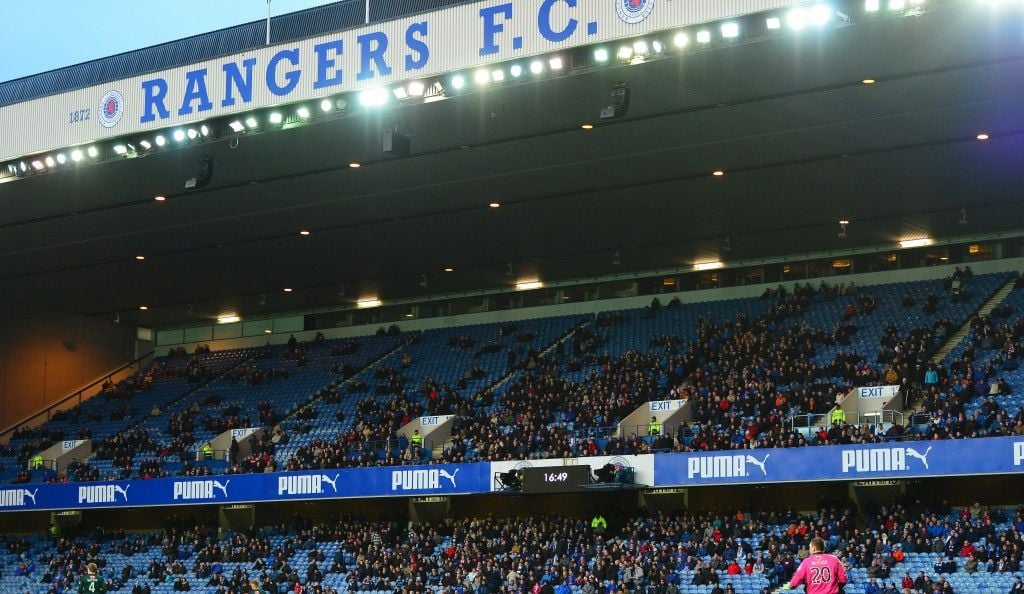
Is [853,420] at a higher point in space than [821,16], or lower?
lower

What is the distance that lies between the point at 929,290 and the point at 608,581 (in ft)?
51.6

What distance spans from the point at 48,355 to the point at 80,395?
223cm

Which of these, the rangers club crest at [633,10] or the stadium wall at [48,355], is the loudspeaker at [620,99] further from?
the stadium wall at [48,355]

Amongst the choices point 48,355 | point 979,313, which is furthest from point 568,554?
point 48,355

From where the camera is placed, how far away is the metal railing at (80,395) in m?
55.0

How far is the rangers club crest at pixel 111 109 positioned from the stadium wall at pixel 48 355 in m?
25.4

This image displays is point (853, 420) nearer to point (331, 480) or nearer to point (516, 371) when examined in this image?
point (516, 371)

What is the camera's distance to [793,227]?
137ft

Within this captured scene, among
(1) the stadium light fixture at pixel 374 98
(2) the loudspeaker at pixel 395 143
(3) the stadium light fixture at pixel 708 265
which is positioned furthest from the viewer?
(3) the stadium light fixture at pixel 708 265

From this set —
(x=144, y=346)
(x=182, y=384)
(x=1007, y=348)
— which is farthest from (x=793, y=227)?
(x=144, y=346)

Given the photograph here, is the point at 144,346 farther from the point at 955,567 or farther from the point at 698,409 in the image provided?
the point at 955,567

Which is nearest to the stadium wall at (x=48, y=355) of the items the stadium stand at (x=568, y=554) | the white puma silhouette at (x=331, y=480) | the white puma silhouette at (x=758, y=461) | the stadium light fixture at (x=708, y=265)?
the stadium stand at (x=568, y=554)

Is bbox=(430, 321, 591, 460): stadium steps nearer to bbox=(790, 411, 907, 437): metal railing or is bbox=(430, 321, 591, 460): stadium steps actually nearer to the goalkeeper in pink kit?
bbox=(790, 411, 907, 437): metal railing

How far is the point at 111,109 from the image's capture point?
1248 inches
